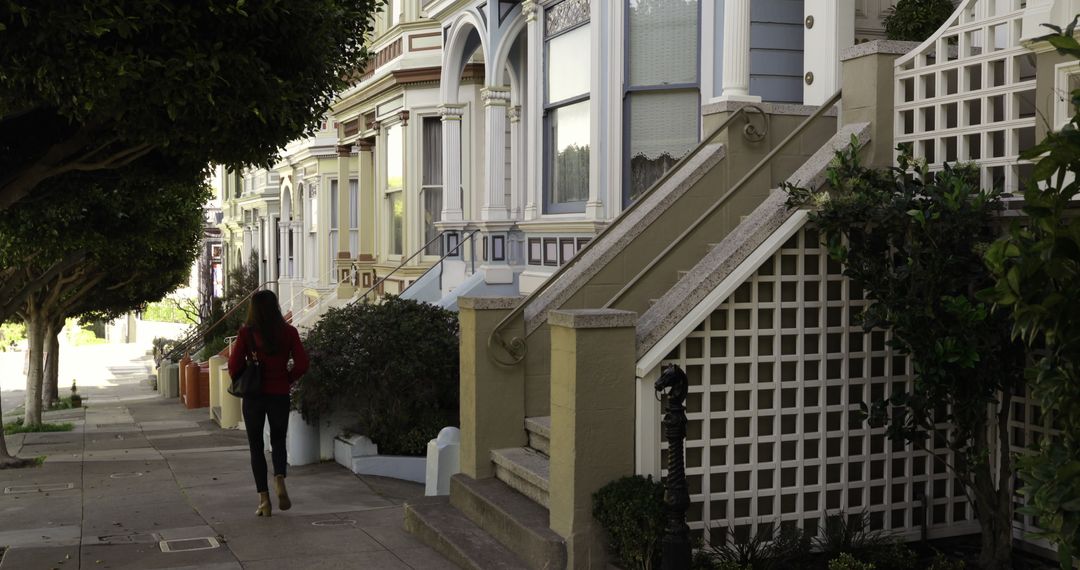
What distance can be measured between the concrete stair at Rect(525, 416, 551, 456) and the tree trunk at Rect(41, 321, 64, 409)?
70.9 feet

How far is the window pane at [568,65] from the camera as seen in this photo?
39.9ft

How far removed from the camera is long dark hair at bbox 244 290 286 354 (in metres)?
9.02

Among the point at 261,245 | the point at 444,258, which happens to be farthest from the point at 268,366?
the point at 261,245

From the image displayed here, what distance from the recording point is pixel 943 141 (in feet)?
23.4

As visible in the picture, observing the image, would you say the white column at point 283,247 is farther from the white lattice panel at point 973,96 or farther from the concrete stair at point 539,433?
the white lattice panel at point 973,96

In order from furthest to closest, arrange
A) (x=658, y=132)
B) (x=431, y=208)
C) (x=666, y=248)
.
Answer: (x=431, y=208)
(x=658, y=132)
(x=666, y=248)

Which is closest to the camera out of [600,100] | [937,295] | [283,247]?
[937,295]

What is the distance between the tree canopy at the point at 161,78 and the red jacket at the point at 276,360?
140 cm

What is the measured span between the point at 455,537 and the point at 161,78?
3.54 m

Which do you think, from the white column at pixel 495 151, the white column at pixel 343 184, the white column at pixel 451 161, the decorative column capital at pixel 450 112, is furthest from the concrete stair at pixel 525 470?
the white column at pixel 343 184

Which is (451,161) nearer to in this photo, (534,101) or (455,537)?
(534,101)

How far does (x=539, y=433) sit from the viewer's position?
8.32 metres

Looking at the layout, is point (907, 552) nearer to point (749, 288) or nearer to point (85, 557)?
point (749, 288)

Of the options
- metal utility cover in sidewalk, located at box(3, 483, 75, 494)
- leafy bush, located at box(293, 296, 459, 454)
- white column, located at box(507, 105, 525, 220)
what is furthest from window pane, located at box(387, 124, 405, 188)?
metal utility cover in sidewalk, located at box(3, 483, 75, 494)
